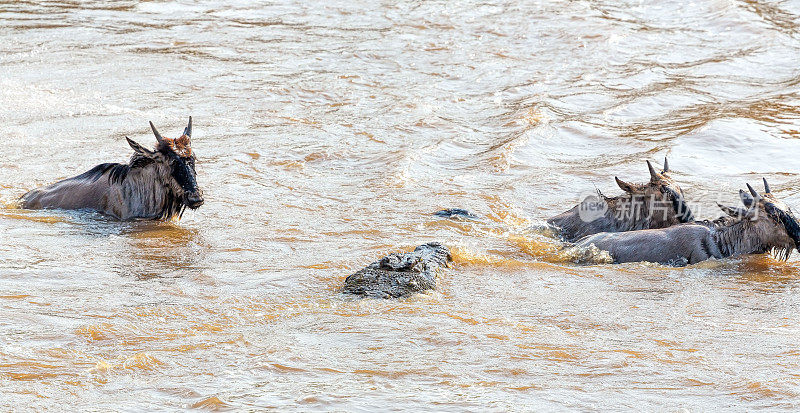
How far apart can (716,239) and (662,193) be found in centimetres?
77

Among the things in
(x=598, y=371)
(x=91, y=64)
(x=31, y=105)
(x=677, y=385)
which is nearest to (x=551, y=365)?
(x=598, y=371)

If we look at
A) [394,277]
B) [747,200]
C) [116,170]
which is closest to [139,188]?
[116,170]

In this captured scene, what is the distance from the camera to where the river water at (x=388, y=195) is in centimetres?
691

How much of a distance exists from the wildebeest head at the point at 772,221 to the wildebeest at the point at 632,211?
0.59 meters

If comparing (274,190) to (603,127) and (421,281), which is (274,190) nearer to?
(421,281)

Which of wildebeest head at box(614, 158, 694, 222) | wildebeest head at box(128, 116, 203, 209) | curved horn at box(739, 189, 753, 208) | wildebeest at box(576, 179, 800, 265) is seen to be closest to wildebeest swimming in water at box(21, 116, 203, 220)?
wildebeest head at box(128, 116, 203, 209)

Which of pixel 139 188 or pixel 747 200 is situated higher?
pixel 747 200

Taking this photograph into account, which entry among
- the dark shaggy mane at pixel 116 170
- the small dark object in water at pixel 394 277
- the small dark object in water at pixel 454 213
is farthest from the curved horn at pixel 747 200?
the dark shaggy mane at pixel 116 170

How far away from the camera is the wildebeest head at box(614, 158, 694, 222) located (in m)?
10.4

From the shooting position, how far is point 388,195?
40.8ft

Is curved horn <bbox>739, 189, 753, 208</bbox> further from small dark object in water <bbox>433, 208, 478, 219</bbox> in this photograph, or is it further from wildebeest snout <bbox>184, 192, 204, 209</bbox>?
wildebeest snout <bbox>184, 192, 204, 209</bbox>

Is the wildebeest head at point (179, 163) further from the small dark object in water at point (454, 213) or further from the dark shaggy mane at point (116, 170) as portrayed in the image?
the small dark object in water at point (454, 213)

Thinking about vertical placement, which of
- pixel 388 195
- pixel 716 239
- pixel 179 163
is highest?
pixel 179 163

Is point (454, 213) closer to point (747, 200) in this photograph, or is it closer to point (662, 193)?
point (662, 193)
